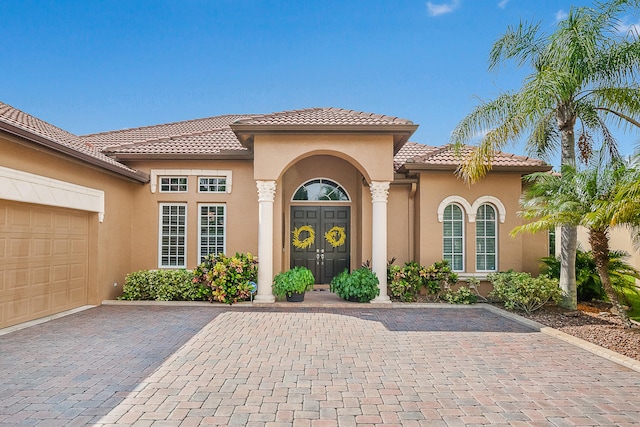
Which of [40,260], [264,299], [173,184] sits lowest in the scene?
[264,299]

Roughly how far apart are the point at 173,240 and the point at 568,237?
1088 cm

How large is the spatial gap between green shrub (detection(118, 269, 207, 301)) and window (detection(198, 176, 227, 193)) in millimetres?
2633

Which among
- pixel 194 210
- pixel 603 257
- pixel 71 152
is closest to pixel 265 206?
pixel 194 210

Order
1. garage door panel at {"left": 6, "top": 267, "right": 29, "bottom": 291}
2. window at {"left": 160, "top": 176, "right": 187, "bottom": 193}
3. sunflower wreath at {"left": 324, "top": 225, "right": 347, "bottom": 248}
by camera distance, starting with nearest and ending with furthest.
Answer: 1. garage door panel at {"left": 6, "top": 267, "right": 29, "bottom": 291}
2. window at {"left": 160, "top": 176, "right": 187, "bottom": 193}
3. sunflower wreath at {"left": 324, "top": 225, "right": 347, "bottom": 248}

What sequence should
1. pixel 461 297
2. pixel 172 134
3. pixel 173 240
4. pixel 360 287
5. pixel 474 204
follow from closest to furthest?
pixel 360 287 < pixel 461 297 < pixel 474 204 < pixel 173 240 < pixel 172 134

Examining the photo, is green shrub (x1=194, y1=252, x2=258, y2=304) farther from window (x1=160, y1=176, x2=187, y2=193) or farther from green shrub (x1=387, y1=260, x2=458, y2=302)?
green shrub (x1=387, y1=260, x2=458, y2=302)

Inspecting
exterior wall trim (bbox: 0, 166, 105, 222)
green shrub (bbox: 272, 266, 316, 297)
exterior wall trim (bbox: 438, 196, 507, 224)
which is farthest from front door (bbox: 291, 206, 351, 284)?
exterior wall trim (bbox: 0, 166, 105, 222)

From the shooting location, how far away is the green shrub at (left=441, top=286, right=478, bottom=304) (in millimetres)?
10812

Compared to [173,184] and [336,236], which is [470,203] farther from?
[173,184]

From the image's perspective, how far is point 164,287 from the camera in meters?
10.6


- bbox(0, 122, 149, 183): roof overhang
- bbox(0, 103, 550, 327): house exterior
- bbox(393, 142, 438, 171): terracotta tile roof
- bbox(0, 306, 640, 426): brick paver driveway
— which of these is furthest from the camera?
bbox(393, 142, 438, 171): terracotta tile roof

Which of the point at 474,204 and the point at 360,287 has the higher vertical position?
the point at 474,204

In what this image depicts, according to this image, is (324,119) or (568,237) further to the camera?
(324,119)

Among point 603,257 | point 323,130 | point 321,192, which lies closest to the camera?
point 603,257
